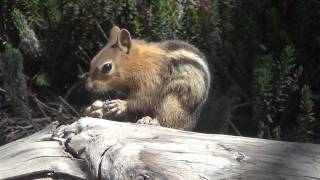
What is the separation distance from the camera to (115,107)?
177 inches

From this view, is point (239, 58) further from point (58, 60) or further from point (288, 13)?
point (58, 60)

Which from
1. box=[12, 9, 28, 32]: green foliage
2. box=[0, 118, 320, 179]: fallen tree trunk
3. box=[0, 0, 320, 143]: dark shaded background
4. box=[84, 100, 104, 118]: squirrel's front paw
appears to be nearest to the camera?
box=[0, 118, 320, 179]: fallen tree trunk

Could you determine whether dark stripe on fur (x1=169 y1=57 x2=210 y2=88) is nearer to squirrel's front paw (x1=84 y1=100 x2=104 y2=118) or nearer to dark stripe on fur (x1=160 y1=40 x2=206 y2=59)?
dark stripe on fur (x1=160 y1=40 x2=206 y2=59)

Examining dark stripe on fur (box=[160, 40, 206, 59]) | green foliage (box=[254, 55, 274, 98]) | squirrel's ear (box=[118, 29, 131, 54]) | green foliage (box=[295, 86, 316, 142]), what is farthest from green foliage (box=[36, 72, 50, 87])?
green foliage (box=[295, 86, 316, 142])

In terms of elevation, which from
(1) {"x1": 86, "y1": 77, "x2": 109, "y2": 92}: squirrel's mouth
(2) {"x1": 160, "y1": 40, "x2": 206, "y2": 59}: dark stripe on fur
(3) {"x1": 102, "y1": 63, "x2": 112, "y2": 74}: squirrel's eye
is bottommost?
(1) {"x1": 86, "y1": 77, "x2": 109, "y2": 92}: squirrel's mouth

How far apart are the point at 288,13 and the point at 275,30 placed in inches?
17.1

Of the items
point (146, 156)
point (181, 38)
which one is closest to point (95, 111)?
point (146, 156)

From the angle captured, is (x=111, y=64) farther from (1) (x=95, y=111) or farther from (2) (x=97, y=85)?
(1) (x=95, y=111)

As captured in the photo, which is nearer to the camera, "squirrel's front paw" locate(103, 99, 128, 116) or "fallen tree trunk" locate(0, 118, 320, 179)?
"fallen tree trunk" locate(0, 118, 320, 179)

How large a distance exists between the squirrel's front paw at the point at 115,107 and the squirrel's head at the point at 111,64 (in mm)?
235

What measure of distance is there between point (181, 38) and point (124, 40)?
48.9 inches

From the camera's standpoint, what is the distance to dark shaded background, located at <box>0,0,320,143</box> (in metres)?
5.43

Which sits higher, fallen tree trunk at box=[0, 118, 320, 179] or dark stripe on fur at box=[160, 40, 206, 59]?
dark stripe on fur at box=[160, 40, 206, 59]

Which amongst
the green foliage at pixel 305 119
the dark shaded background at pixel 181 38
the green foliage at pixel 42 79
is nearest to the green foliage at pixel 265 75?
the dark shaded background at pixel 181 38
